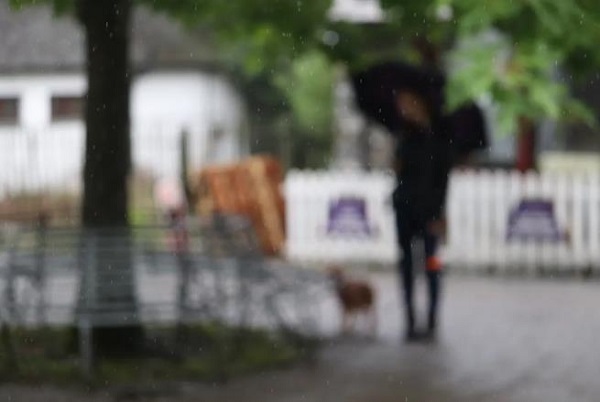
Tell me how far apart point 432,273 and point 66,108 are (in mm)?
14415

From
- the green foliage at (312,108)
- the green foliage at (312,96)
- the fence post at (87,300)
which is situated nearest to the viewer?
the fence post at (87,300)

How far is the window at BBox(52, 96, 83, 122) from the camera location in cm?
2267

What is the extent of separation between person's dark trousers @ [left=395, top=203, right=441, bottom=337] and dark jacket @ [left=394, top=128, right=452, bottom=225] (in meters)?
0.05

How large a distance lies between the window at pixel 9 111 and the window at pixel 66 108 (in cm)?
58

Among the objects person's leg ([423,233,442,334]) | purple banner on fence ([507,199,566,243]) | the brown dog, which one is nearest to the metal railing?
the brown dog

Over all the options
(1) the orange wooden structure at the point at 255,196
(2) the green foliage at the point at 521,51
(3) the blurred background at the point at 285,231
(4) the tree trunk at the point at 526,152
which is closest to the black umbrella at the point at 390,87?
(3) the blurred background at the point at 285,231

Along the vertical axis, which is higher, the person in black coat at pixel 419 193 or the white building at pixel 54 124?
the white building at pixel 54 124

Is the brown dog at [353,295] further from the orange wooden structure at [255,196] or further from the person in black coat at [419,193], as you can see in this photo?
the orange wooden structure at [255,196]

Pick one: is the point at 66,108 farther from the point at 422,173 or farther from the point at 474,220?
the point at 422,173

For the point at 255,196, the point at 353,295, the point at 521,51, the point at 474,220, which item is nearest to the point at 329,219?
the point at 255,196

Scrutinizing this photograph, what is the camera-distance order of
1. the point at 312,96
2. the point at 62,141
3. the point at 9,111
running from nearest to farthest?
the point at 9,111
the point at 62,141
the point at 312,96

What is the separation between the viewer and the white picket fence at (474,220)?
53.3ft

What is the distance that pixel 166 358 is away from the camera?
9.99m

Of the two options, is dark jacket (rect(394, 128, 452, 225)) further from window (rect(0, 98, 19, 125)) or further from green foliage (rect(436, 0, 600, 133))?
window (rect(0, 98, 19, 125))
